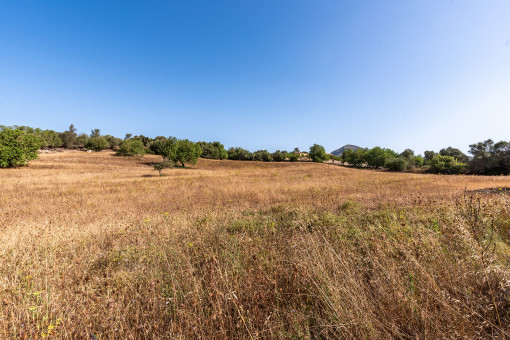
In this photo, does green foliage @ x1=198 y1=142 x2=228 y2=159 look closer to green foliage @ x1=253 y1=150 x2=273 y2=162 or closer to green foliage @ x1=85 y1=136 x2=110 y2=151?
green foliage @ x1=253 y1=150 x2=273 y2=162

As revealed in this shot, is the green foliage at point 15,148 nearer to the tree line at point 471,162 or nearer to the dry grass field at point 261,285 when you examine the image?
the dry grass field at point 261,285

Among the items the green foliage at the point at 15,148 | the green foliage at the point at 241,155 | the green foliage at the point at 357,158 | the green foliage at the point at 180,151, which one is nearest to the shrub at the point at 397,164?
the green foliage at the point at 357,158

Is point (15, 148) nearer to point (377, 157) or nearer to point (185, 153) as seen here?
point (185, 153)

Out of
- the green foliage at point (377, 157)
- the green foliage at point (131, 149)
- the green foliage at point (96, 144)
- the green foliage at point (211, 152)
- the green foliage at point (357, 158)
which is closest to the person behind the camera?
the green foliage at point (131, 149)

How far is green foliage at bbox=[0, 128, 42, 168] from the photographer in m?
31.1

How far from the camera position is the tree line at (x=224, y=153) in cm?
3416

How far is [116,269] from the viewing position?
3918 millimetres

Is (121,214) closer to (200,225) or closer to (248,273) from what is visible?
(200,225)

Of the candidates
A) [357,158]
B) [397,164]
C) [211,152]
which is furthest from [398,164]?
[211,152]

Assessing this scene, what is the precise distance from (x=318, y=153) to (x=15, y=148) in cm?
8882

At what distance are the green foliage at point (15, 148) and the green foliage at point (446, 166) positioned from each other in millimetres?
89481

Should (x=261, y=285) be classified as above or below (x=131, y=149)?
below

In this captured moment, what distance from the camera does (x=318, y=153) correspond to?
82000 mm

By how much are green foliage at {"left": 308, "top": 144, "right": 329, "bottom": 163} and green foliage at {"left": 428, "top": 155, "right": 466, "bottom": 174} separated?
127 feet
